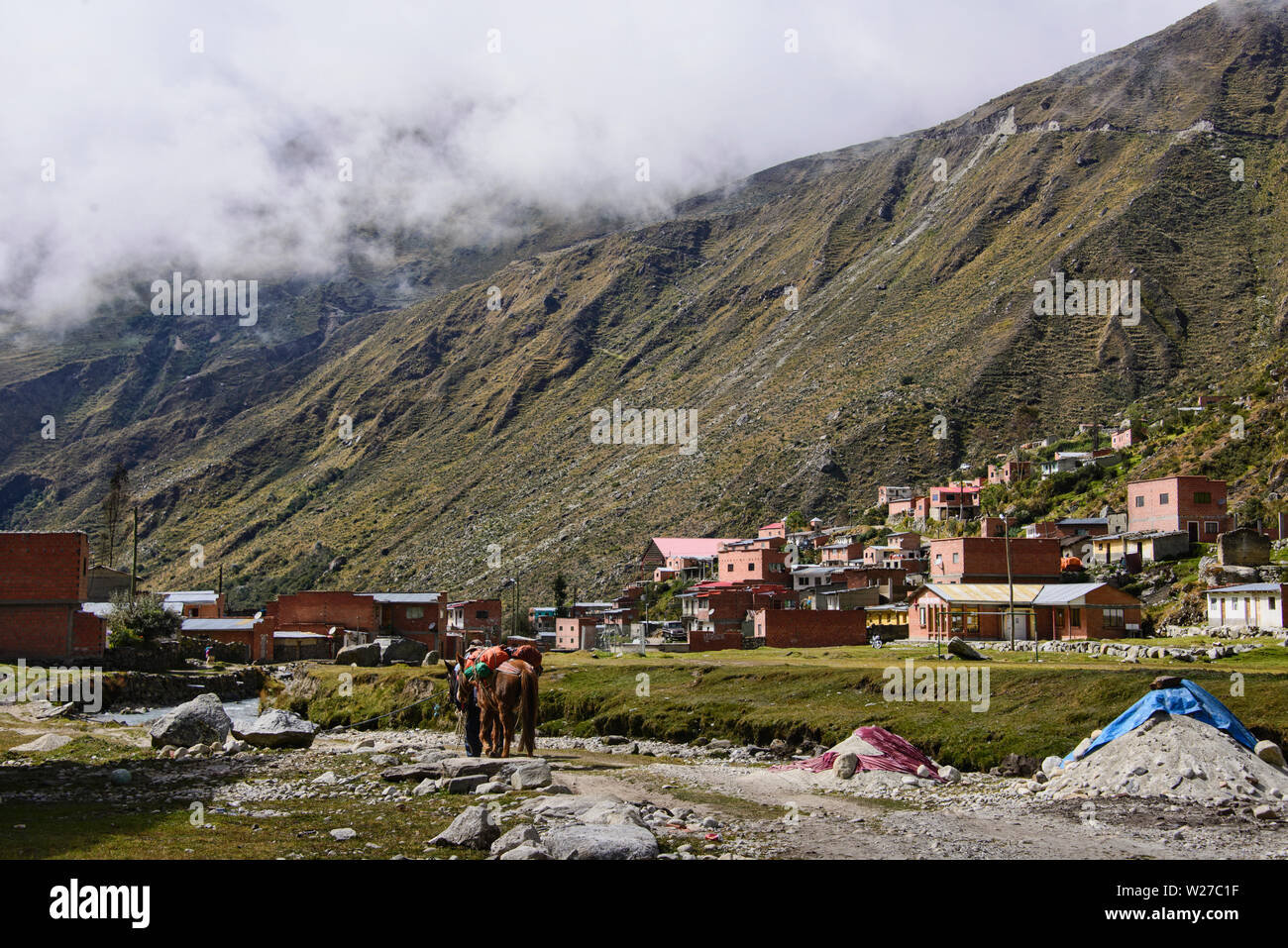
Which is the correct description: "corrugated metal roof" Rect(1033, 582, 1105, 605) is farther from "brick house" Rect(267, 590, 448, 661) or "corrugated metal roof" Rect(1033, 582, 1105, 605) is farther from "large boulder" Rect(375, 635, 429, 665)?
"brick house" Rect(267, 590, 448, 661)

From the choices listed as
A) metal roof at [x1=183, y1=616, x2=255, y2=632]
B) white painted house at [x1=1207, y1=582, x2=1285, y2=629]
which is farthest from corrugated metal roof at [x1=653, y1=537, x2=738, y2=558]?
white painted house at [x1=1207, y1=582, x2=1285, y2=629]

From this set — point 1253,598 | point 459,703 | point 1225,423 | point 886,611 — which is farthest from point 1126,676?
point 1225,423

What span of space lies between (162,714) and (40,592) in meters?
18.8

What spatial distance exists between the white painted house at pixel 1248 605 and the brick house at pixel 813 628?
680 inches

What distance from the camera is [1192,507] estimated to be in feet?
252

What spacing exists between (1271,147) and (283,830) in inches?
7526

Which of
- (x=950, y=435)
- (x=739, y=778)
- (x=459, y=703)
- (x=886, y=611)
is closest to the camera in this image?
(x=739, y=778)

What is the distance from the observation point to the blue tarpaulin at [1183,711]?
71.5 feet

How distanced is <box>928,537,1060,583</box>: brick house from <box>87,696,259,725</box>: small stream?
43096mm

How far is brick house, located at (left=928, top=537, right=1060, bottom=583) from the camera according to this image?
221 ft

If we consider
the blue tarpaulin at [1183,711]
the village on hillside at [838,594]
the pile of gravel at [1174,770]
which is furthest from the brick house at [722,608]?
the pile of gravel at [1174,770]

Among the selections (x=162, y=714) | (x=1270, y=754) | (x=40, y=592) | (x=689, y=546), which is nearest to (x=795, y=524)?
(x=689, y=546)
